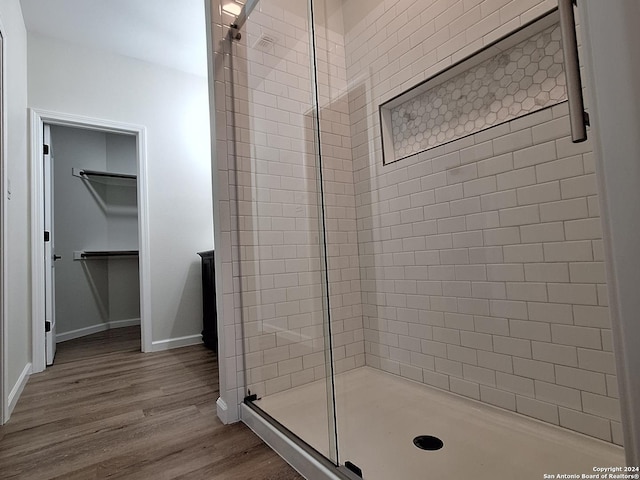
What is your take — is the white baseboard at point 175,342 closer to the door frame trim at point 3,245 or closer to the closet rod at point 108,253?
the door frame trim at point 3,245

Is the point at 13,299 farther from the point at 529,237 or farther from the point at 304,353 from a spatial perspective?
the point at 529,237

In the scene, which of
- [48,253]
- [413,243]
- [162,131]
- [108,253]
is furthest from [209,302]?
[108,253]

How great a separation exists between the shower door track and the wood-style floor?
1.3 inches

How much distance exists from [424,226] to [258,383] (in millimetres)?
1249

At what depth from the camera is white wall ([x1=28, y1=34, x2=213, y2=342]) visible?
9.29 feet

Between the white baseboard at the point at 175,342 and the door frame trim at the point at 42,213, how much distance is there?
0.19 feet

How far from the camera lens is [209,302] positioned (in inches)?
119

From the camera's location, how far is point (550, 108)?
1.39 metres

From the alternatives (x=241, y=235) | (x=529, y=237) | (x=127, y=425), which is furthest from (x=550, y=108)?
(x=127, y=425)

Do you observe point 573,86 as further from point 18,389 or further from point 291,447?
point 18,389

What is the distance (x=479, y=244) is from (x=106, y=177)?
4.64 metres

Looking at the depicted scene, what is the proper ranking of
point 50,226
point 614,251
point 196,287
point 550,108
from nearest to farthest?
1. point 614,251
2. point 550,108
3. point 50,226
4. point 196,287

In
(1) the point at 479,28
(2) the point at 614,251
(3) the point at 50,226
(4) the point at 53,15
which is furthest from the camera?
(3) the point at 50,226

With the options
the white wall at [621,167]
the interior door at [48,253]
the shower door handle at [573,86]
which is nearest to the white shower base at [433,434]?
the white wall at [621,167]
